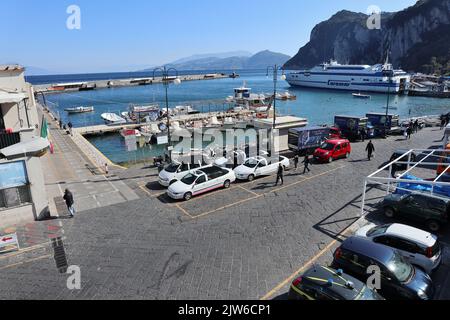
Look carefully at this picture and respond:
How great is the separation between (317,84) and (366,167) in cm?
10474

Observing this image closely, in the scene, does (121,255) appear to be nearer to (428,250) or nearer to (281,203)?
(281,203)

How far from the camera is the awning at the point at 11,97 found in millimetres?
13883

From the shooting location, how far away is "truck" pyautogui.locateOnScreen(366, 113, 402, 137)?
34.1m

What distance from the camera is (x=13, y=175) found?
1459cm

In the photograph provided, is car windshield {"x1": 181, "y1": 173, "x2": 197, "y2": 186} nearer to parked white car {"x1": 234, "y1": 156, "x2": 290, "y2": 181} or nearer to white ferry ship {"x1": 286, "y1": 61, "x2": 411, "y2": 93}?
parked white car {"x1": 234, "y1": 156, "x2": 290, "y2": 181}

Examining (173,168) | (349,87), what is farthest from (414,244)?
(349,87)

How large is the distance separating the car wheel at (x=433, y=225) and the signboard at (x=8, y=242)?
1750cm

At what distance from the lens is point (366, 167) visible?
23.0 m

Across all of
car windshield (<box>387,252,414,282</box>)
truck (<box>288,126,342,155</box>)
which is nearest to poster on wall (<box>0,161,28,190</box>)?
car windshield (<box>387,252,414,282</box>)

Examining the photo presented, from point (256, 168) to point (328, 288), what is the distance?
1324 centimetres

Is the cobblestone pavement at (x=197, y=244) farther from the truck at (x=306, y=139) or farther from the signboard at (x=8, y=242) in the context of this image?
the truck at (x=306, y=139)

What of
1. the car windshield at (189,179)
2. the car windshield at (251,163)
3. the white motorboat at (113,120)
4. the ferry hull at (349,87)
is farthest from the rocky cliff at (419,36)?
the car windshield at (189,179)
